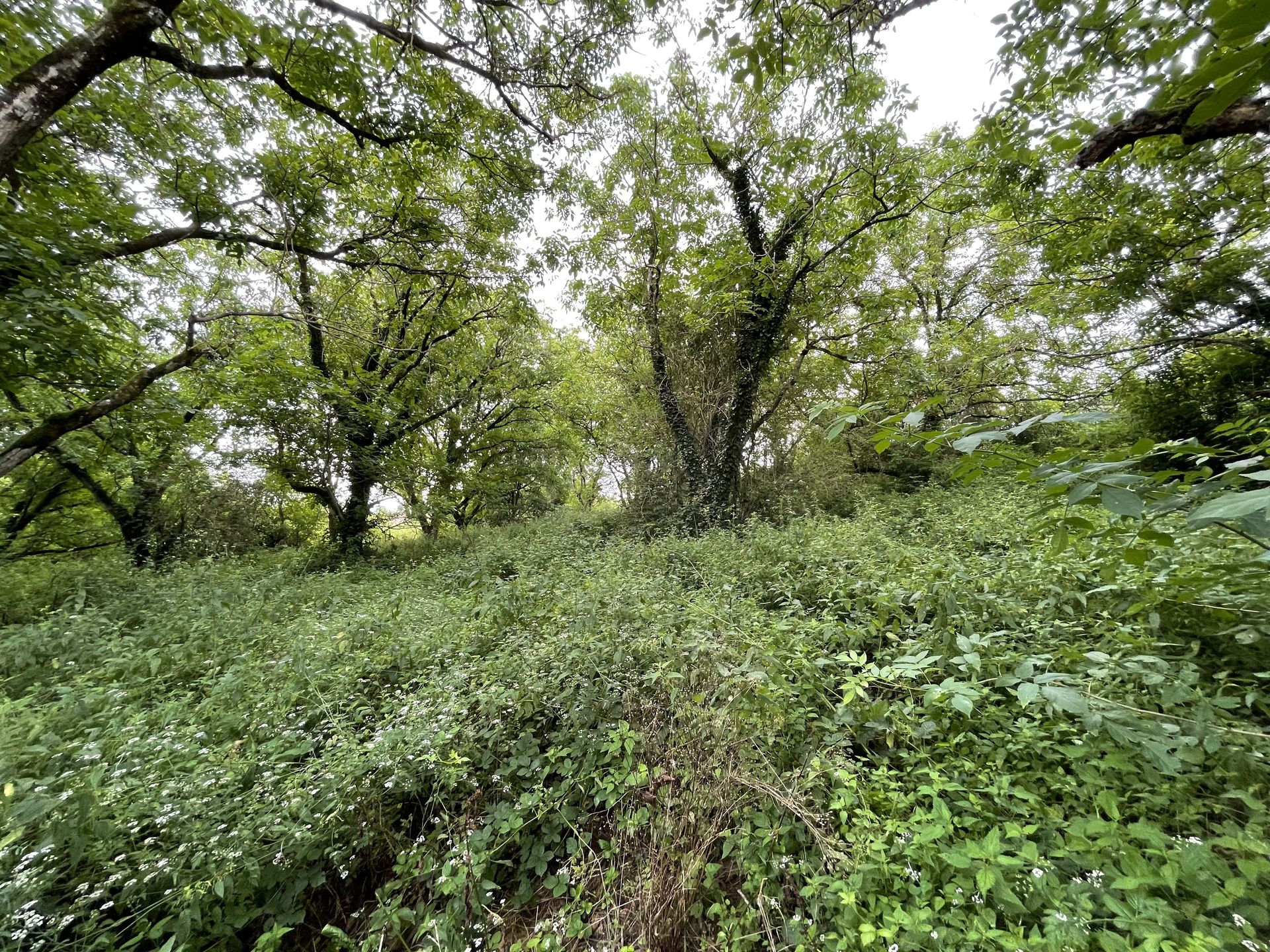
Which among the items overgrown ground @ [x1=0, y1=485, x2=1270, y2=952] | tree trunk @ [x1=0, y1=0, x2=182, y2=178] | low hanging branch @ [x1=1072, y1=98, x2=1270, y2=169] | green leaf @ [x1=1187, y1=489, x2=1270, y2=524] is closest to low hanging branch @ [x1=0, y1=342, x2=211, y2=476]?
overgrown ground @ [x1=0, y1=485, x2=1270, y2=952]

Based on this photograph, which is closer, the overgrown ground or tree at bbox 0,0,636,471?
the overgrown ground

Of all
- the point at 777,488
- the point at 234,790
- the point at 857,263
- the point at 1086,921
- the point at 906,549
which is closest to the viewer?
the point at 1086,921

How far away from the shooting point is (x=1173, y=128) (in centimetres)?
348

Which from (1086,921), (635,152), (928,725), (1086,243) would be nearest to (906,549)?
(928,725)

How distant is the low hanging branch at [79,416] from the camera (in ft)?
12.1

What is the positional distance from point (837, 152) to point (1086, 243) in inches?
153

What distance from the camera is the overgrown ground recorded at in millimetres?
1452

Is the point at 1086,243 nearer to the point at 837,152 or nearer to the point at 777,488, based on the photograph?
the point at 837,152

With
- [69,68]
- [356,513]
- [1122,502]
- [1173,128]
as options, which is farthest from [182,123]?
[1173,128]

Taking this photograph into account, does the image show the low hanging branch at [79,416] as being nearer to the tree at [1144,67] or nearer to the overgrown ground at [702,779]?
the overgrown ground at [702,779]

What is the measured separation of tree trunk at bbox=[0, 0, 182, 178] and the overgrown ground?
367 centimetres

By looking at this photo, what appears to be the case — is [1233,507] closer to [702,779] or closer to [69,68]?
[702,779]

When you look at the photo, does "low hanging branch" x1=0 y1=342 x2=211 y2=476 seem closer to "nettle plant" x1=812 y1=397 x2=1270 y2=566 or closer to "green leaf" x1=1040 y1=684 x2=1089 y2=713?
"nettle plant" x1=812 y1=397 x2=1270 y2=566

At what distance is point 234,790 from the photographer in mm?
2152
